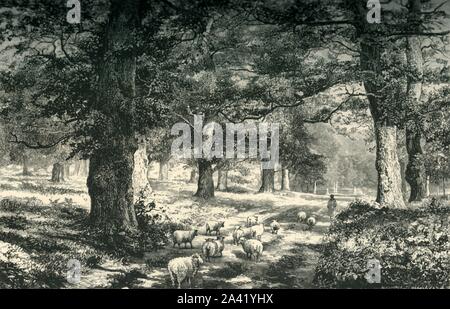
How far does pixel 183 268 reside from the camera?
8.50 meters

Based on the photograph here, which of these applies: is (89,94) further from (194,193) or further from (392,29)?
(392,29)

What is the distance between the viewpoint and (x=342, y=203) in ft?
29.6

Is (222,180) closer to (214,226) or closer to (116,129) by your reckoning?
(214,226)

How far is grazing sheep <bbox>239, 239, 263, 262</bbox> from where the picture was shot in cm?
868

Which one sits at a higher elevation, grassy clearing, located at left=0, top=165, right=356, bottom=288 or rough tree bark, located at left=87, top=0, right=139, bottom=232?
rough tree bark, located at left=87, top=0, right=139, bottom=232

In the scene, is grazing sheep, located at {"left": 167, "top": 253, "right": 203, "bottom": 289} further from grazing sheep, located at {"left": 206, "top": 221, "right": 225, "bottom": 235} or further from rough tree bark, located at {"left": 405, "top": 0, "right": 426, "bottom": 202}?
rough tree bark, located at {"left": 405, "top": 0, "right": 426, "bottom": 202}

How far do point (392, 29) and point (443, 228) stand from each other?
12.1 ft

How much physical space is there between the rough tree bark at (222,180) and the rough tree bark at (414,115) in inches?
130

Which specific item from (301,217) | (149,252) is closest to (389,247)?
(301,217)

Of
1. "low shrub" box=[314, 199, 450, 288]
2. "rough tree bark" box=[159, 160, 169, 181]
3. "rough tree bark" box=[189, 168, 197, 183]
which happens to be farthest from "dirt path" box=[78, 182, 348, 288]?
"rough tree bark" box=[159, 160, 169, 181]

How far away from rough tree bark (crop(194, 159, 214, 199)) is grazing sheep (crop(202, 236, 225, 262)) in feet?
2.70

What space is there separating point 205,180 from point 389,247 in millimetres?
3468

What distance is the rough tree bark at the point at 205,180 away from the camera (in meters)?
9.05
